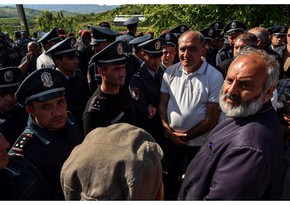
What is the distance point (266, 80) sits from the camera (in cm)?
183

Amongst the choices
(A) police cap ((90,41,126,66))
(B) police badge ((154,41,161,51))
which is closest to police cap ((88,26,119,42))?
(B) police badge ((154,41,161,51))

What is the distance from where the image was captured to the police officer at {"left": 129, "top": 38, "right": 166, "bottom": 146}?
11.2 ft

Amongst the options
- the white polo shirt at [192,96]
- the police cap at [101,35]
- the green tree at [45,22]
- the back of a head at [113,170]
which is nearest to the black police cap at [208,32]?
the police cap at [101,35]

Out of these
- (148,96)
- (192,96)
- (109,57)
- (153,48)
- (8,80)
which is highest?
(109,57)

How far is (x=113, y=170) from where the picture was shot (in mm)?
1021

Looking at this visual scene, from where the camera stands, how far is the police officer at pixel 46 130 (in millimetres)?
2061

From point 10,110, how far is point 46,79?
828 millimetres

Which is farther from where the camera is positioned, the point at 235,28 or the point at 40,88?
the point at 235,28

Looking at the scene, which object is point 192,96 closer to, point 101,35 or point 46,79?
point 46,79

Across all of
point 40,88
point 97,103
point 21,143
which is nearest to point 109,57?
point 97,103

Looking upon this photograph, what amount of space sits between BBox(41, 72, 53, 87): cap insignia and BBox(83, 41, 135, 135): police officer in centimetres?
46

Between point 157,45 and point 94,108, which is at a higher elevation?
point 157,45

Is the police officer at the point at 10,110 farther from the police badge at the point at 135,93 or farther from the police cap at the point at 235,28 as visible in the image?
the police cap at the point at 235,28

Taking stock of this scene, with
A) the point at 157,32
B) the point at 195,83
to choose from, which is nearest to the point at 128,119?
the point at 195,83
